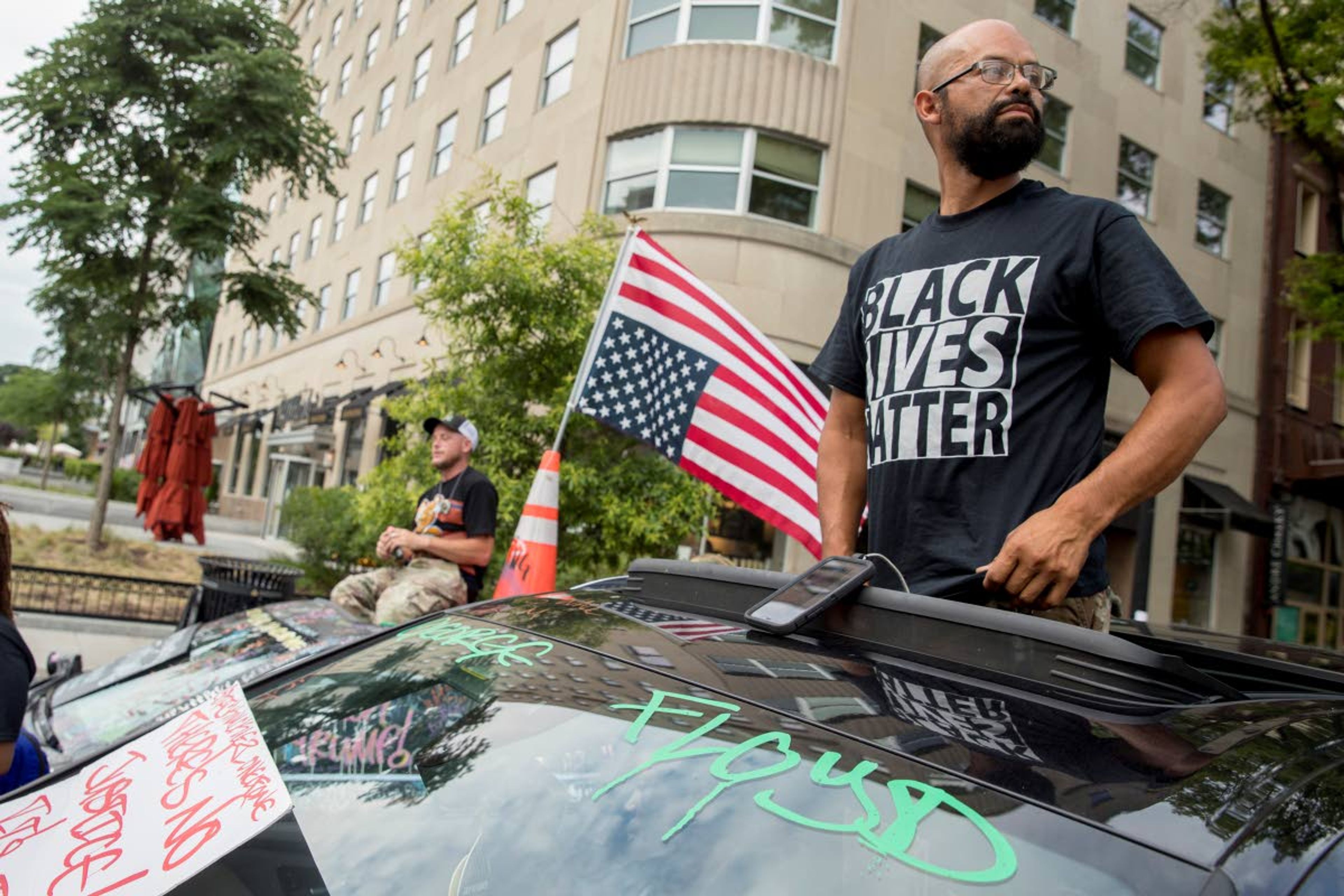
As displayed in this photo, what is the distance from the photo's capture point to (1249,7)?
39.1 ft

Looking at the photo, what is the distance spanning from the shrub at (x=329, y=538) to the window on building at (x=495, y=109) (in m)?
8.20

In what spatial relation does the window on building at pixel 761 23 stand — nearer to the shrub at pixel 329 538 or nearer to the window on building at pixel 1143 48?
the window on building at pixel 1143 48

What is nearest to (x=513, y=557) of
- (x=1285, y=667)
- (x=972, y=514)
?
(x=972, y=514)

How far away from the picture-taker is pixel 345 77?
2892cm

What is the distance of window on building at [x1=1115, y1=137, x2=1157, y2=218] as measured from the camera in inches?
709

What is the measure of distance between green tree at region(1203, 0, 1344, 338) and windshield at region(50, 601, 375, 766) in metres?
11.5

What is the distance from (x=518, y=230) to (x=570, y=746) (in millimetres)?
8086

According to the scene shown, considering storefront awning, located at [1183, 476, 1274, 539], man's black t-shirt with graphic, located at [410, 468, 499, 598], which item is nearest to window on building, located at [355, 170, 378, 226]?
storefront awning, located at [1183, 476, 1274, 539]

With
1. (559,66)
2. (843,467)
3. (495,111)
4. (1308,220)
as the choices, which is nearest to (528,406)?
(843,467)

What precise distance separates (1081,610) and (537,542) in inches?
144

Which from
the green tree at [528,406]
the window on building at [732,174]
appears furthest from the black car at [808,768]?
the window on building at [732,174]

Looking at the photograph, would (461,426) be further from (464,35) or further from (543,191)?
(464,35)

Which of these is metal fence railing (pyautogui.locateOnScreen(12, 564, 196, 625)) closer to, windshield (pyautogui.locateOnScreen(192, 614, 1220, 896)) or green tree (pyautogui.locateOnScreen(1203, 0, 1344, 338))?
windshield (pyautogui.locateOnScreen(192, 614, 1220, 896))

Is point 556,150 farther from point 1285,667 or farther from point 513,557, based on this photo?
point 1285,667
